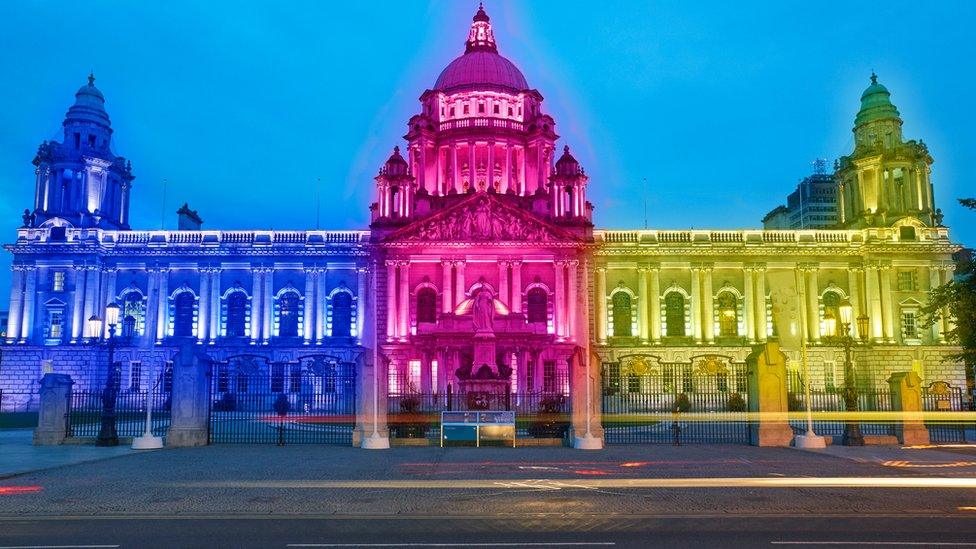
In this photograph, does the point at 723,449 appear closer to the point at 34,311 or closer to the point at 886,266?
the point at 886,266

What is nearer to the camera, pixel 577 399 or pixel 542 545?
pixel 542 545

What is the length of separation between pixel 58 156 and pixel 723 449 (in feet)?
198

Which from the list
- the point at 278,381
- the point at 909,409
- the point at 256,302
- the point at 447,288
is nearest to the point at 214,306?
the point at 256,302

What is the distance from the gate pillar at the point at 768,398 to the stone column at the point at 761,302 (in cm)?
3839

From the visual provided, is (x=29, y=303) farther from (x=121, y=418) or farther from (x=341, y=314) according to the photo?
(x=121, y=418)

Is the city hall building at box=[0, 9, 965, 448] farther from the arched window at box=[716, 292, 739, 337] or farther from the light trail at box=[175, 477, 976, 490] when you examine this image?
the light trail at box=[175, 477, 976, 490]

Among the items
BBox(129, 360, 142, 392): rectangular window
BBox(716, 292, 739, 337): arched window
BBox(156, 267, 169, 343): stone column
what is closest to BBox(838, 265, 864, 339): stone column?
BBox(716, 292, 739, 337): arched window

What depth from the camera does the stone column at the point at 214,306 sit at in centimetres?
6688

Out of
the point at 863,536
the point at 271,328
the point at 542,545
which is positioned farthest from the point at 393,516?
the point at 271,328

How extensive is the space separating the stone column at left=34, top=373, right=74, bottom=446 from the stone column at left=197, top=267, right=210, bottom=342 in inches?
1504

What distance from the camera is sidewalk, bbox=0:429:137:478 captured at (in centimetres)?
2166

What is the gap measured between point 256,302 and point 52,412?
3859 cm

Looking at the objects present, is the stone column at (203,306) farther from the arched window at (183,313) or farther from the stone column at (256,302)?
the stone column at (256,302)

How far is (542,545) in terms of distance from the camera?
37.2 feet
